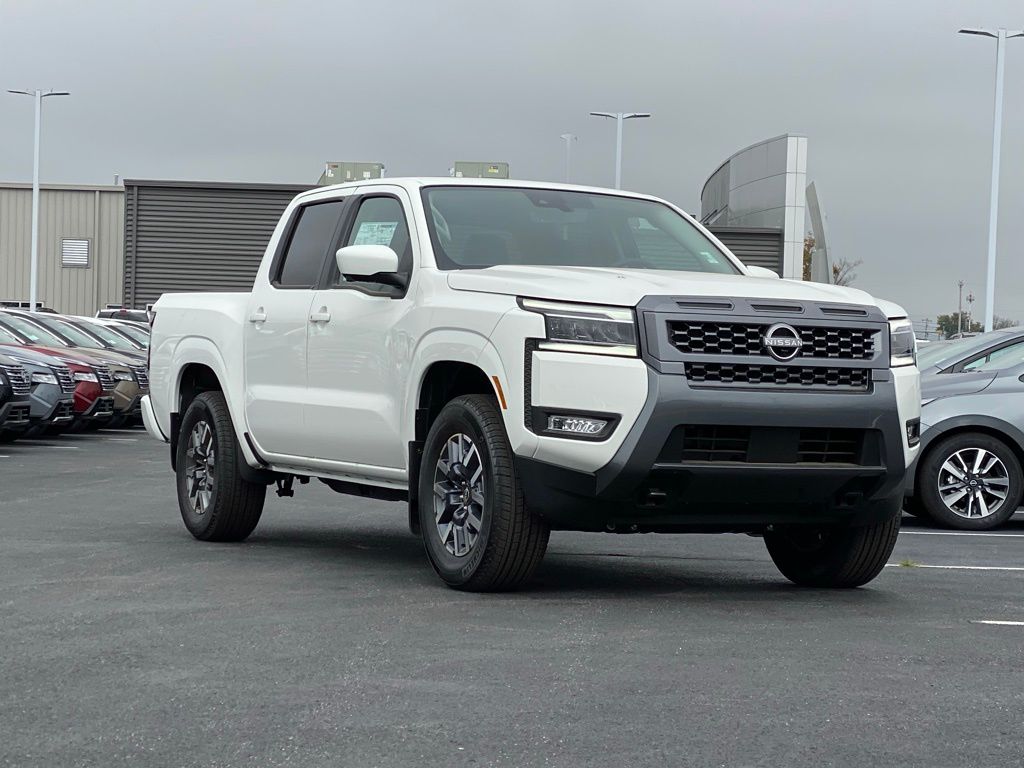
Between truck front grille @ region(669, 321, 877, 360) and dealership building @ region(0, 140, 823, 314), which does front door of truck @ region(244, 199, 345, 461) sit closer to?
truck front grille @ region(669, 321, 877, 360)

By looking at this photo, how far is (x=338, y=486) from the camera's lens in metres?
9.62

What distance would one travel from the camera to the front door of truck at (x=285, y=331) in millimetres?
9227

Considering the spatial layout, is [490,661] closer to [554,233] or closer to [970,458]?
[554,233]

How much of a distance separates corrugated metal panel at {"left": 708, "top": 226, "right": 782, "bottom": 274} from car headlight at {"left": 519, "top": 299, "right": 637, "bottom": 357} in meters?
44.9

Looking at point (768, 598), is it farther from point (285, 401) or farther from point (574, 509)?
point (285, 401)

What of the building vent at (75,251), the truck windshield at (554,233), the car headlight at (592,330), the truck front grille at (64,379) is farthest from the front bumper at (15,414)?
the building vent at (75,251)

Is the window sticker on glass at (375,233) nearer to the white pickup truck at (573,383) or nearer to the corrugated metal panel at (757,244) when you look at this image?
the white pickup truck at (573,383)

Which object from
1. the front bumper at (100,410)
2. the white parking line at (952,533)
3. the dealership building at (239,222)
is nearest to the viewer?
the white parking line at (952,533)

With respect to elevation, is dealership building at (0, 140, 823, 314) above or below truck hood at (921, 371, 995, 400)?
above

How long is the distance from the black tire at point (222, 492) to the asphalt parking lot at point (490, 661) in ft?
0.70

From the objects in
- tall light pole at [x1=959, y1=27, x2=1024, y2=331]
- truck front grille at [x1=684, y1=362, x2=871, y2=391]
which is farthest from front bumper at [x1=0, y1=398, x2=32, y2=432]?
tall light pole at [x1=959, y1=27, x2=1024, y2=331]

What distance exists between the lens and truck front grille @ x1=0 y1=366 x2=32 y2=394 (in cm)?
1909

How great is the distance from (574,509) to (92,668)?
2209mm

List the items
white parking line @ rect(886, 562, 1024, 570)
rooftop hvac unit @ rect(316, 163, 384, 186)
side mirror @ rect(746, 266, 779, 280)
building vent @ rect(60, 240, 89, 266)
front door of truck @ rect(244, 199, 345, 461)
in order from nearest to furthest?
side mirror @ rect(746, 266, 779, 280)
front door of truck @ rect(244, 199, 345, 461)
white parking line @ rect(886, 562, 1024, 570)
rooftop hvac unit @ rect(316, 163, 384, 186)
building vent @ rect(60, 240, 89, 266)
